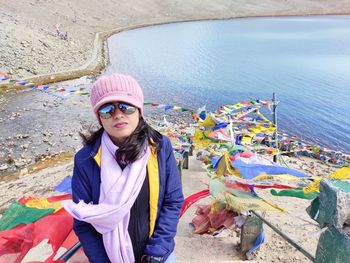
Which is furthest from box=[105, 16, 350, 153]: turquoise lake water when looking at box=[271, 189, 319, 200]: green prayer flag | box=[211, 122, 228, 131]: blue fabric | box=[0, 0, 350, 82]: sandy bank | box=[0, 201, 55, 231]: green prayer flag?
box=[0, 201, 55, 231]: green prayer flag

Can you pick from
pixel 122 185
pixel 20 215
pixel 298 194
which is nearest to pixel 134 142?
pixel 122 185

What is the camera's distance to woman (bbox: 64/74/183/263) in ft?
8.10

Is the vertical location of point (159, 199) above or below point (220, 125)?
above

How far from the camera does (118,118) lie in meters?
2.52

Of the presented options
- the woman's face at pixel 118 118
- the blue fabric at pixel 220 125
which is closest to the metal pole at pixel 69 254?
the woman's face at pixel 118 118

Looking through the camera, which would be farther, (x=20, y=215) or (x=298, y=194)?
(x=298, y=194)

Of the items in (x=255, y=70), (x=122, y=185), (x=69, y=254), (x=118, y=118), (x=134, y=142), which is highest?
(x=118, y=118)

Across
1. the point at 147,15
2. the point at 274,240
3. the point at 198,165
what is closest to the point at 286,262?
the point at 274,240

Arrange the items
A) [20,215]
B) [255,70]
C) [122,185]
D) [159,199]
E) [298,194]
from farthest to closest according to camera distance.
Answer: [255,70], [298,194], [20,215], [159,199], [122,185]

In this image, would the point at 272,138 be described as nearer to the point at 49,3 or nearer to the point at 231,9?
the point at 49,3

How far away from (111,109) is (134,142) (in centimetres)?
29

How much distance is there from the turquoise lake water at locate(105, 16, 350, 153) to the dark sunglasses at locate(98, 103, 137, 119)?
16.2 meters

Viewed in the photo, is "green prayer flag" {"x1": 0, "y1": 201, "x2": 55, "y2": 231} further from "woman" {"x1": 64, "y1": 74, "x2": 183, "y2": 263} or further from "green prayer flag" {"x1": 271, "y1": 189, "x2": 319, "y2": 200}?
"green prayer flag" {"x1": 271, "y1": 189, "x2": 319, "y2": 200}

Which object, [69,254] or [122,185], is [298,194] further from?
[69,254]
